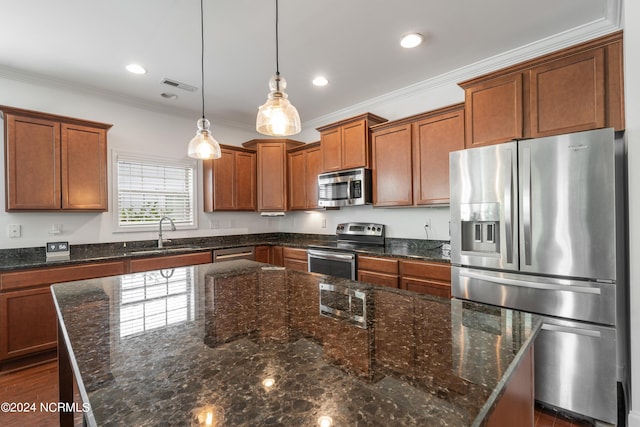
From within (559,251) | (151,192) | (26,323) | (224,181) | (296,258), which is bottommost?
(26,323)

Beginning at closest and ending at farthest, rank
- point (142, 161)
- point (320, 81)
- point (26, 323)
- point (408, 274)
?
point (26, 323)
point (408, 274)
point (320, 81)
point (142, 161)

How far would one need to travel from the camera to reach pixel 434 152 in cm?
301

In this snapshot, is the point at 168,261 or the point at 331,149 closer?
the point at 168,261

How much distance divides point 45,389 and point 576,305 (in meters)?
3.84

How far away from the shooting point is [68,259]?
9.66ft

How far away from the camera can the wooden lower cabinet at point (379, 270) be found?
2986 millimetres

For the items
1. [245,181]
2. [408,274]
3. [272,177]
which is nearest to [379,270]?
[408,274]

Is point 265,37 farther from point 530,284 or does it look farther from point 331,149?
point 530,284

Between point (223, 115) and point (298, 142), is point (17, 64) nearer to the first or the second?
point (223, 115)

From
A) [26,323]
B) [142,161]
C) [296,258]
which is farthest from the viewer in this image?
[296,258]

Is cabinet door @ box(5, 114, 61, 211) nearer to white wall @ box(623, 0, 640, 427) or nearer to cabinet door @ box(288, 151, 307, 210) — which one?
cabinet door @ box(288, 151, 307, 210)

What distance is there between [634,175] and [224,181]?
410cm

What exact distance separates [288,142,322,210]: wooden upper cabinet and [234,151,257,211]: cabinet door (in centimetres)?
57

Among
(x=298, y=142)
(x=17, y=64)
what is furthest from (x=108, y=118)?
(x=298, y=142)
